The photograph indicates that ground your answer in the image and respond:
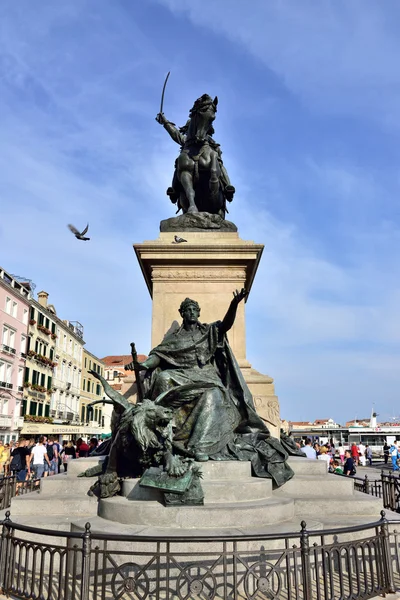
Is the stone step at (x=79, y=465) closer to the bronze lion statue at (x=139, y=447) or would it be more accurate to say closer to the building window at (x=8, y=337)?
the bronze lion statue at (x=139, y=447)

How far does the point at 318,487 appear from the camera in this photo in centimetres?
683

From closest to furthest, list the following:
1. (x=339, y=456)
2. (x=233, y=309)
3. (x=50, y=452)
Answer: (x=233, y=309), (x=50, y=452), (x=339, y=456)

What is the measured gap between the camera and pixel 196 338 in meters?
7.72

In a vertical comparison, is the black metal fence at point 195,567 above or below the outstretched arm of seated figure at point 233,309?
below

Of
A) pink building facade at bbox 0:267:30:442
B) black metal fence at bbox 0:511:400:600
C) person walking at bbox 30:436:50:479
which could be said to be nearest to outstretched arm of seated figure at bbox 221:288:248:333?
black metal fence at bbox 0:511:400:600

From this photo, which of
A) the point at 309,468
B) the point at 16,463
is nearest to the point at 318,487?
the point at 309,468

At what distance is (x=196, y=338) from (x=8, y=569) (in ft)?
13.1

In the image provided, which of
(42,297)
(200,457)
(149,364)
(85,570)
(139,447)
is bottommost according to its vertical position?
(85,570)

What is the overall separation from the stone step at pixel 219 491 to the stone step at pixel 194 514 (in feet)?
0.42

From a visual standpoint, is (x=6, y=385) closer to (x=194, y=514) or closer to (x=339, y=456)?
(x=339, y=456)

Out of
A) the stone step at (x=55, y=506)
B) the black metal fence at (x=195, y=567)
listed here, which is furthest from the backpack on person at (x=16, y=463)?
the black metal fence at (x=195, y=567)

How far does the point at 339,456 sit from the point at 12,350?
2815 cm

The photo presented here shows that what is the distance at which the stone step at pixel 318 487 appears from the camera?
6793mm

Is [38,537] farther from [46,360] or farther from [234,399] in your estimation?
[46,360]
